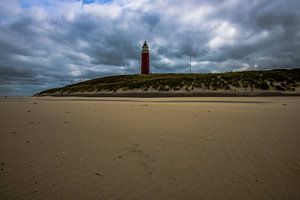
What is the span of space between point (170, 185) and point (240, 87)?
120ft

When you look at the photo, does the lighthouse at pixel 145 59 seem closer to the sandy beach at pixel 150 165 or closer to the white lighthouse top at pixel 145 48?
the white lighthouse top at pixel 145 48

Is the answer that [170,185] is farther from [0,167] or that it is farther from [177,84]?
[177,84]

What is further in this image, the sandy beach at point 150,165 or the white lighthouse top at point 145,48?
the white lighthouse top at point 145,48

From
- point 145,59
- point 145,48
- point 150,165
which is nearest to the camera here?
point 150,165

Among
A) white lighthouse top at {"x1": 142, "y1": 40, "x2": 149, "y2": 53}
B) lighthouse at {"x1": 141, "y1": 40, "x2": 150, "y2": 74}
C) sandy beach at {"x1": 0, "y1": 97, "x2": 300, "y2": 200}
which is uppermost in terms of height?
white lighthouse top at {"x1": 142, "y1": 40, "x2": 149, "y2": 53}

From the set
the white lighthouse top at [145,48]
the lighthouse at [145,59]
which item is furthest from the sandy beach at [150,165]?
the white lighthouse top at [145,48]

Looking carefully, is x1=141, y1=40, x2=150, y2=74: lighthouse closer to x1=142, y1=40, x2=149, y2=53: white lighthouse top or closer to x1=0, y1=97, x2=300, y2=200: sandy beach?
A: x1=142, y1=40, x2=149, y2=53: white lighthouse top

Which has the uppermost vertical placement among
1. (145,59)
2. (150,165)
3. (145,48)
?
(145,48)

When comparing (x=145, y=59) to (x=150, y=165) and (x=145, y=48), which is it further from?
(x=150, y=165)

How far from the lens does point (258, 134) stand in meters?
5.54

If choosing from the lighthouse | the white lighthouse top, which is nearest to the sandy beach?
the lighthouse

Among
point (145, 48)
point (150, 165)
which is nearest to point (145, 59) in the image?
point (145, 48)

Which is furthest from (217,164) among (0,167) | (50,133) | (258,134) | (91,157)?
(50,133)

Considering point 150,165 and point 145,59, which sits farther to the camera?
point 145,59
